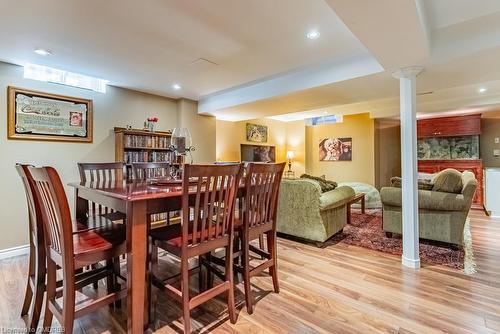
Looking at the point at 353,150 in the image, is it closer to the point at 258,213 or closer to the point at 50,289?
the point at 258,213

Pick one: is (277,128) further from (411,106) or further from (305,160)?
(411,106)

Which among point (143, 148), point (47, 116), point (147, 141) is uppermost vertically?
point (47, 116)

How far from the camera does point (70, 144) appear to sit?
355 cm

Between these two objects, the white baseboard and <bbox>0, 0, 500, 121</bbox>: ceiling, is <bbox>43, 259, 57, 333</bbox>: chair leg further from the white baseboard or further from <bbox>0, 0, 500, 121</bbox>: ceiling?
the white baseboard

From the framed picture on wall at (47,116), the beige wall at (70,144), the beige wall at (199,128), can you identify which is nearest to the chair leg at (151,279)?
the beige wall at (70,144)

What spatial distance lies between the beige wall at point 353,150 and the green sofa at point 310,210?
3460 mm

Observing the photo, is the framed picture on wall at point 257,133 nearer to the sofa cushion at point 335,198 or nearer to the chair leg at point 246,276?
the sofa cushion at point 335,198

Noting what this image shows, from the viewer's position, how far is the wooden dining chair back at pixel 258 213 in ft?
6.00

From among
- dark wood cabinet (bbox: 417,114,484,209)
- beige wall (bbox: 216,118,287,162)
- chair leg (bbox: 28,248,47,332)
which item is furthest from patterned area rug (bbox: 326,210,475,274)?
beige wall (bbox: 216,118,287,162)

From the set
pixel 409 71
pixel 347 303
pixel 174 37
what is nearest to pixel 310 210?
pixel 347 303

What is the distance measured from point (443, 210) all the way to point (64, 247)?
12.1ft

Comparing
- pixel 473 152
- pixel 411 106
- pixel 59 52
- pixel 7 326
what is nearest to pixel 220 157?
pixel 59 52

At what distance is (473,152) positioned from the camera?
18.9 feet

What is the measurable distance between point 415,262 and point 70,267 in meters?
2.96
